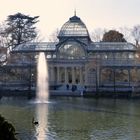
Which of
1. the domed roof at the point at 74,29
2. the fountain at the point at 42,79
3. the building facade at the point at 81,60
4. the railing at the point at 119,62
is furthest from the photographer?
the domed roof at the point at 74,29

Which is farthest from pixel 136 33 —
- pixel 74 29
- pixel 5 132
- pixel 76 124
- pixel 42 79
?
pixel 5 132

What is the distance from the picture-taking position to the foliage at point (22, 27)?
85787 mm

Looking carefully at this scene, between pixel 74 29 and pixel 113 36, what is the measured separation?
1188 centimetres

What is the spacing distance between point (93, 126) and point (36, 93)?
3200 centimetres

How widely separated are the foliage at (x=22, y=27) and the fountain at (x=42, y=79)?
1393cm

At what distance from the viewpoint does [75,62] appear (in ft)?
237

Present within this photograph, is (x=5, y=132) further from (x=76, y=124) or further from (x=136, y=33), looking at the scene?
(x=136, y=33)

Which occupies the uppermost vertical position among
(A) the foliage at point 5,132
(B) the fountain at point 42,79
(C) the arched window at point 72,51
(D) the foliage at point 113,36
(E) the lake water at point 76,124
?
(D) the foliage at point 113,36

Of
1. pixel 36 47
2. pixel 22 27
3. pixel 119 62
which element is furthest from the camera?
pixel 22 27

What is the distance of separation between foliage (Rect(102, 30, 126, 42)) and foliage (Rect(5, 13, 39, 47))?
12889mm

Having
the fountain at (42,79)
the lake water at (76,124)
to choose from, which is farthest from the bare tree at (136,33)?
the lake water at (76,124)

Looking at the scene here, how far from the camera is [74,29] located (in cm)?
7819

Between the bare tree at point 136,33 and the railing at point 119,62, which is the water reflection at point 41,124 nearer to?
the railing at point 119,62

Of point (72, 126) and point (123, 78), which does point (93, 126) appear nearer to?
point (72, 126)
